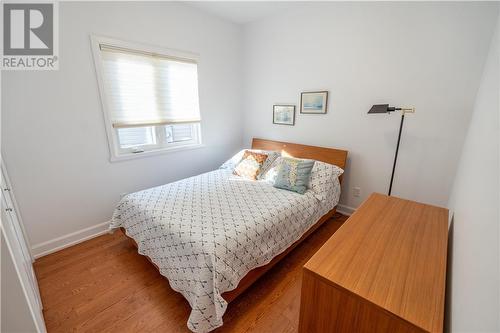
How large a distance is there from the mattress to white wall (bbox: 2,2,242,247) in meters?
0.58

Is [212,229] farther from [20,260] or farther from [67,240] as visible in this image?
[67,240]

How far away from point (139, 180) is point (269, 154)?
1770mm

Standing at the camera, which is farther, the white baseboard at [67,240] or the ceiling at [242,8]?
the ceiling at [242,8]

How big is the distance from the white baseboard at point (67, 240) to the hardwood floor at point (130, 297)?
72 millimetres

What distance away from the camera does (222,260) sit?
1.38m

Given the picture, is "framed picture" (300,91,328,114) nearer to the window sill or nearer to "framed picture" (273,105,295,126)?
"framed picture" (273,105,295,126)

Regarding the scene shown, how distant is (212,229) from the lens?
1.57 meters

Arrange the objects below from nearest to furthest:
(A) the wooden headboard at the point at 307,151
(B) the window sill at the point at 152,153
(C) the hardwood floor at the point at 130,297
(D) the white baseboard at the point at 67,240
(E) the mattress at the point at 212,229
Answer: (E) the mattress at the point at 212,229 < (C) the hardwood floor at the point at 130,297 < (D) the white baseboard at the point at 67,240 < (B) the window sill at the point at 152,153 < (A) the wooden headboard at the point at 307,151

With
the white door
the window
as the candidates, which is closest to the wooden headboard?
the window

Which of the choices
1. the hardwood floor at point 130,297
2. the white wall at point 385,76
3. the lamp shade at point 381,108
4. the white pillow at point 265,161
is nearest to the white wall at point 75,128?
the hardwood floor at point 130,297

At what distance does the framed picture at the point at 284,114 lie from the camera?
10.3 ft

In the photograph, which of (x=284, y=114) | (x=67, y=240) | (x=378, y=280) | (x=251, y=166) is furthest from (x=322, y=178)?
(x=67, y=240)

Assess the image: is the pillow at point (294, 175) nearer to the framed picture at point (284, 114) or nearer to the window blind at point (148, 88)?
the framed picture at point (284, 114)

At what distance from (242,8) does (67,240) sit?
11.7 ft
